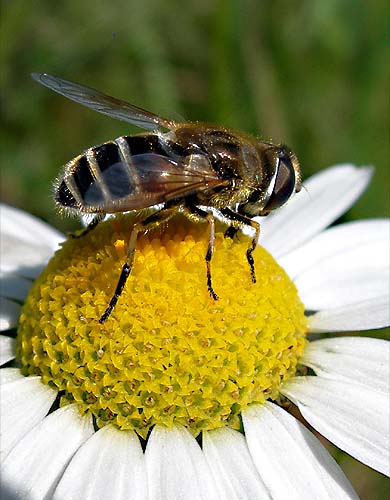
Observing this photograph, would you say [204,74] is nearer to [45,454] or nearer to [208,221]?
[208,221]

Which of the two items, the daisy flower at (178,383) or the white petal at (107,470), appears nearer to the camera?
the white petal at (107,470)

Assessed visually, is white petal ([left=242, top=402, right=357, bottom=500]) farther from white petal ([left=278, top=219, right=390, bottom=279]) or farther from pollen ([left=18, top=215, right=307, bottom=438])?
white petal ([left=278, top=219, right=390, bottom=279])

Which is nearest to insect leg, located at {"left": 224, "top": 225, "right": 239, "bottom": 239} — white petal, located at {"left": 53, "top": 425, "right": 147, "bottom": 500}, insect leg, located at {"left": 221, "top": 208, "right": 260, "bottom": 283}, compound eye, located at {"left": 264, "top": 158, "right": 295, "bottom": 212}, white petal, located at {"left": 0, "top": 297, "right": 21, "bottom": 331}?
insect leg, located at {"left": 221, "top": 208, "right": 260, "bottom": 283}

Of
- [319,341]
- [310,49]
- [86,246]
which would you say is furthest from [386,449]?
[310,49]

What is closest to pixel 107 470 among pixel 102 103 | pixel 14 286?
pixel 14 286

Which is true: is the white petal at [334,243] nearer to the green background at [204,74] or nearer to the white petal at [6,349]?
the white petal at [6,349]

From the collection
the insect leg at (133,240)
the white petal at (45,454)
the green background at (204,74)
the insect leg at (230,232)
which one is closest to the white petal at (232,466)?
the white petal at (45,454)
